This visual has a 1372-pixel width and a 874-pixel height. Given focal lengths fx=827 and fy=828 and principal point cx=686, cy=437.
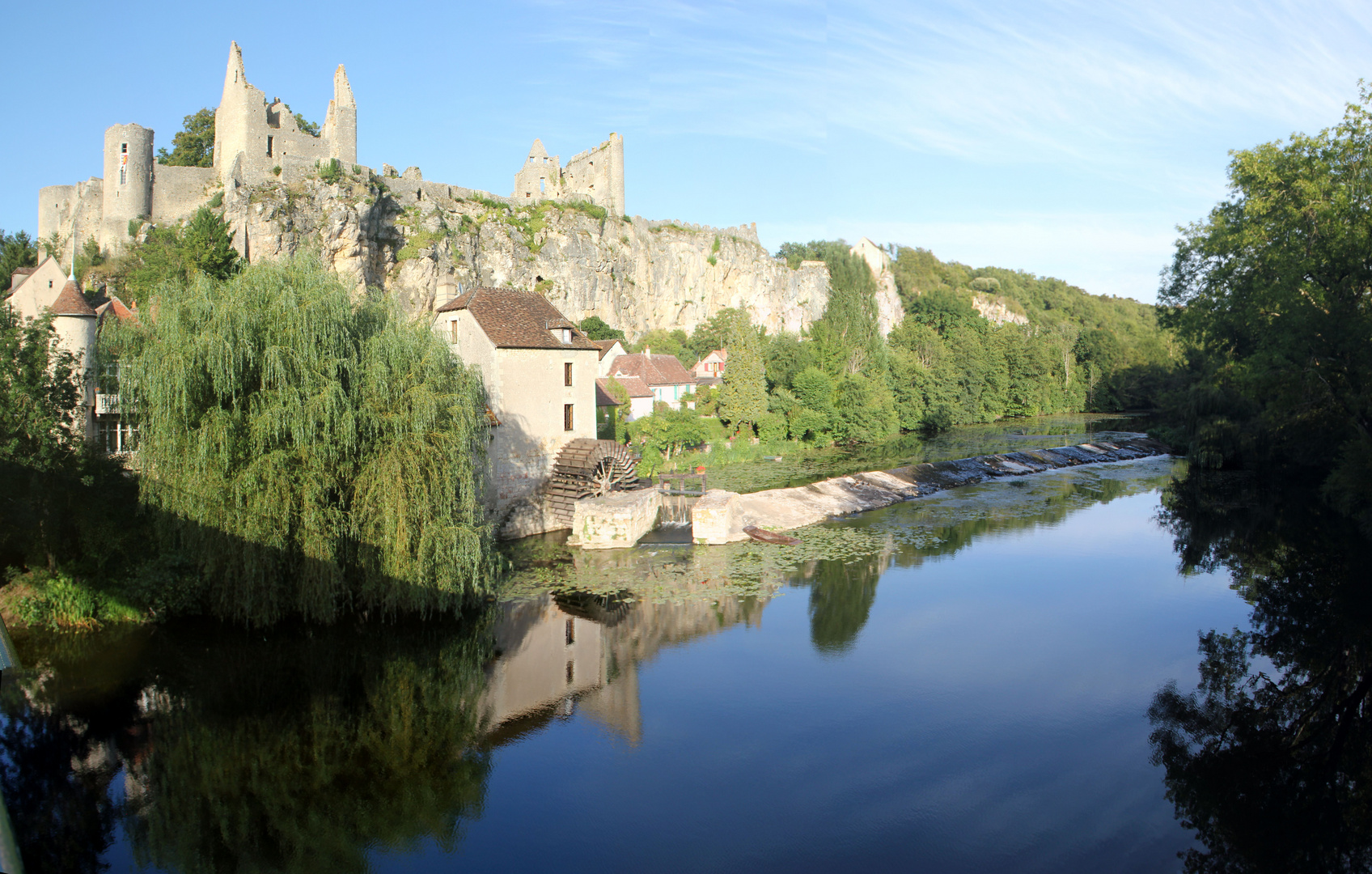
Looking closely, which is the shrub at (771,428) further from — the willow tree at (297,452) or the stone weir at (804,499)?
the willow tree at (297,452)

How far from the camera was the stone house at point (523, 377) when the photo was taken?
2208cm

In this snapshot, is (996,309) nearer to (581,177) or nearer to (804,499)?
(581,177)

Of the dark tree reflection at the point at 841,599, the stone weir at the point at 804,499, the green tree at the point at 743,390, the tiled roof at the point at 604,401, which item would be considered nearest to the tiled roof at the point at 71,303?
the stone weir at the point at 804,499

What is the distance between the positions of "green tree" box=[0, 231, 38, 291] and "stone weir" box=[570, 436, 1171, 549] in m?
22.3

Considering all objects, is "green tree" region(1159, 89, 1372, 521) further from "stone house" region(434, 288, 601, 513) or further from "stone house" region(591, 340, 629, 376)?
"stone house" region(591, 340, 629, 376)

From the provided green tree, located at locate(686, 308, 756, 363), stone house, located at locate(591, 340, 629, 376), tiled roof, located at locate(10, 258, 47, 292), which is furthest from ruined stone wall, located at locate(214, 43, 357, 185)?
green tree, located at locate(686, 308, 756, 363)

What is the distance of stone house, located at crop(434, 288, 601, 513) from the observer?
72.4 ft

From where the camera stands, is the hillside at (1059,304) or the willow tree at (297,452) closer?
the willow tree at (297,452)

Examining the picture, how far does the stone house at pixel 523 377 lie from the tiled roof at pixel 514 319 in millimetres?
25

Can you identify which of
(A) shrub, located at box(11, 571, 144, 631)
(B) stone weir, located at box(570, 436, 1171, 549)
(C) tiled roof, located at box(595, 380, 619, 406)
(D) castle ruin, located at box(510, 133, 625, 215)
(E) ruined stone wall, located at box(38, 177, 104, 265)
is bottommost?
(A) shrub, located at box(11, 571, 144, 631)

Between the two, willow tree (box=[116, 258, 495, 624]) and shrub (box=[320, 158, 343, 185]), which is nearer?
willow tree (box=[116, 258, 495, 624])

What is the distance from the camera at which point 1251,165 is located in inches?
1188

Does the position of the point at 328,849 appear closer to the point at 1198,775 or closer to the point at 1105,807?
the point at 1105,807

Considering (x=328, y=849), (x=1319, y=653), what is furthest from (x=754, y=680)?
(x=1319, y=653)
